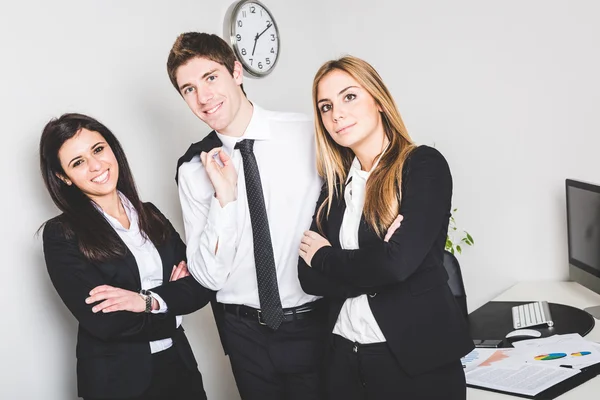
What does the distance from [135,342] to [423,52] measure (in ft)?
7.40

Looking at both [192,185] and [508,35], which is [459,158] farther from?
[192,185]

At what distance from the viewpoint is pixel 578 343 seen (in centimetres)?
218

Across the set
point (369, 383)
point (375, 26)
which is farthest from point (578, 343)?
point (375, 26)

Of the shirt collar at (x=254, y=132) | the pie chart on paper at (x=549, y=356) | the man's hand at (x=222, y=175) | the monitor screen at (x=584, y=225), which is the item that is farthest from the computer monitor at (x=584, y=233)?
the man's hand at (x=222, y=175)

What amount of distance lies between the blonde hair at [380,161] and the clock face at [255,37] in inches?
48.7

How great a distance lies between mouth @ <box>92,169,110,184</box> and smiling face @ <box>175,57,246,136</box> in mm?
355

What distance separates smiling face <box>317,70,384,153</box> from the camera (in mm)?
1775

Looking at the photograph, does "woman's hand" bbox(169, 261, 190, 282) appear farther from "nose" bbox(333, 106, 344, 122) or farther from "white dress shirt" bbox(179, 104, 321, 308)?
"nose" bbox(333, 106, 344, 122)

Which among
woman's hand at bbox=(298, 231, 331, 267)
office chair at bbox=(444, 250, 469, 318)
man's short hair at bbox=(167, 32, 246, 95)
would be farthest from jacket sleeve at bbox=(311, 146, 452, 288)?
office chair at bbox=(444, 250, 469, 318)

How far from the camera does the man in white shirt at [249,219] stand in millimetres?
2039

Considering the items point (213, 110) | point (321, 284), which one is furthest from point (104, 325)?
point (213, 110)

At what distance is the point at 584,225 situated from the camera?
2.68 m

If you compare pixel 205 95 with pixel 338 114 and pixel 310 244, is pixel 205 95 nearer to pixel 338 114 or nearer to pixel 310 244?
pixel 338 114

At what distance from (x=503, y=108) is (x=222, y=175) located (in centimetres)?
173
